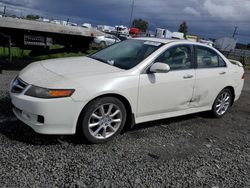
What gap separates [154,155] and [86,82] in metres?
1.34

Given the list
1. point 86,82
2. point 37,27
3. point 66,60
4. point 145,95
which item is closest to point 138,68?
point 145,95

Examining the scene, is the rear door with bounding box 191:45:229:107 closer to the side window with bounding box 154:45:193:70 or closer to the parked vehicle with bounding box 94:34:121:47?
the side window with bounding box 154:45:193:70

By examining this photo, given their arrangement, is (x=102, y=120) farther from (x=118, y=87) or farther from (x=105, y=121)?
(x=118, y=87)

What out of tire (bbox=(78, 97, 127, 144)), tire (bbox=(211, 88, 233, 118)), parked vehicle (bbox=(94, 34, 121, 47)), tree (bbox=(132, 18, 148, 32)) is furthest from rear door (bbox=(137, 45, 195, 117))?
tree (bbox=(132, 18, 148, 32))

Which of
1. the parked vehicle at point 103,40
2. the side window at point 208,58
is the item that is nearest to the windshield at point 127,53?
the side window at point 208,58

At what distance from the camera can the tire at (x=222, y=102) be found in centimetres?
600

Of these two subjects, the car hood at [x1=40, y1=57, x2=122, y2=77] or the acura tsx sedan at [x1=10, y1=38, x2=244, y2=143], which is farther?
the car hood at [x1=40, y1=57, x2=122, y2=77]

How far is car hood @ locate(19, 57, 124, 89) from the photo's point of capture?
12.8ft

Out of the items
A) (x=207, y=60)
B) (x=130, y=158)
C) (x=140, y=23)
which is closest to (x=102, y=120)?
(x=130, y=158)

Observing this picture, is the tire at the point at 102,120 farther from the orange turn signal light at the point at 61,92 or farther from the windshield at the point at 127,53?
the windshield at the point at 127,53

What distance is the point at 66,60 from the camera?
16.3 ft

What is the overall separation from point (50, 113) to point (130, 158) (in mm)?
1165

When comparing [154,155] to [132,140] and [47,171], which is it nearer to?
[132,140]

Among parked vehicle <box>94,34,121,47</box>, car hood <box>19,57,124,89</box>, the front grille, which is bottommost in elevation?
parked vehicle <box>94,34,121,47</box>
